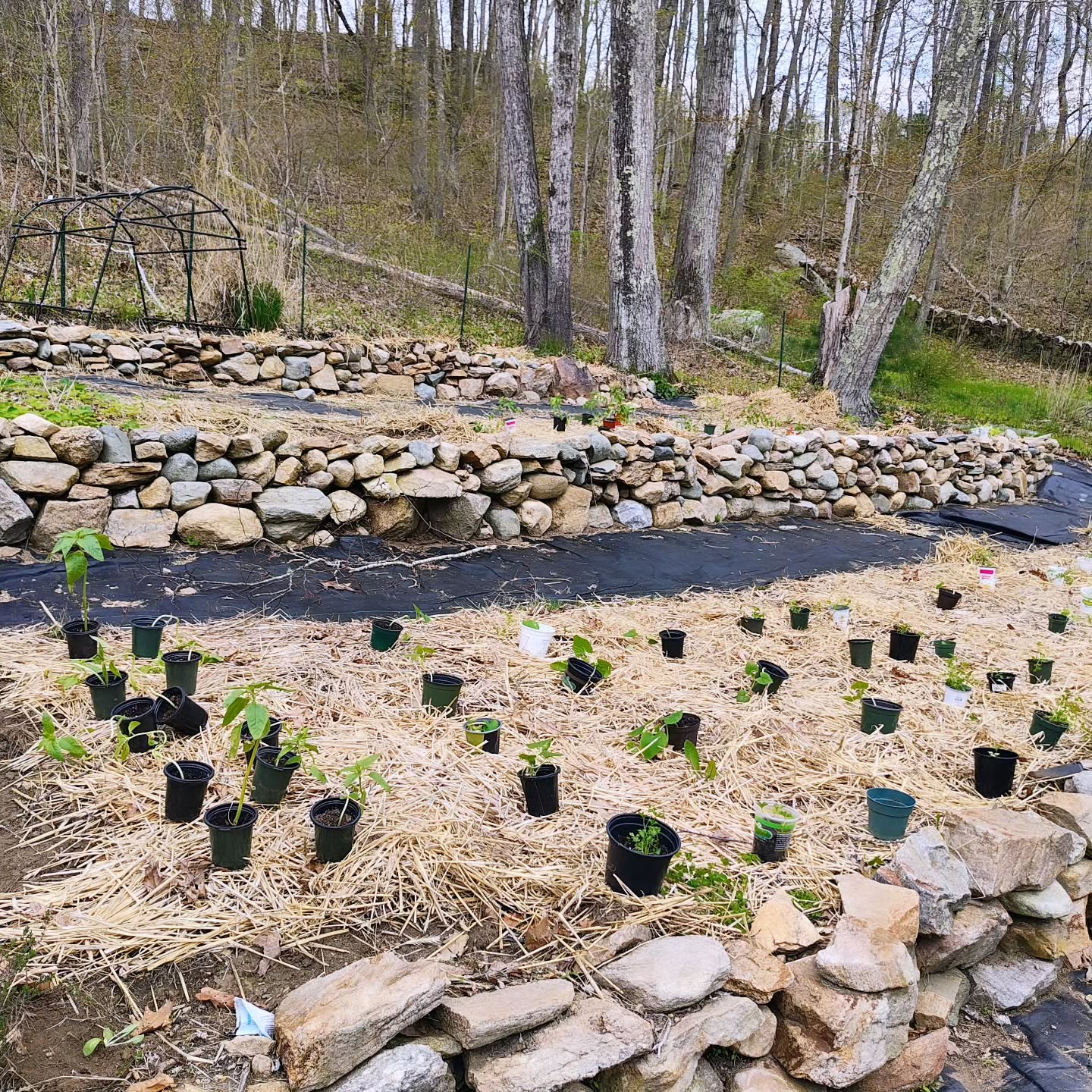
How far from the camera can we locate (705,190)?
476 inches

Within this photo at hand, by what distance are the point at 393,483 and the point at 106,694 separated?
7.51 feet

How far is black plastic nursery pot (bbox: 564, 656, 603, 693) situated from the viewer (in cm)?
294

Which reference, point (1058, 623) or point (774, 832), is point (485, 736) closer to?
point (774, 832)

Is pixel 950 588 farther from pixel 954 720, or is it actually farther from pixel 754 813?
pixel 754 813

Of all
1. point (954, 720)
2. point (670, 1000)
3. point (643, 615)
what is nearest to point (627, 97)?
point (643, 615)

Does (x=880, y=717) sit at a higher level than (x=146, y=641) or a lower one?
lower

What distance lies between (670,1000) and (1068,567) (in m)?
5.19

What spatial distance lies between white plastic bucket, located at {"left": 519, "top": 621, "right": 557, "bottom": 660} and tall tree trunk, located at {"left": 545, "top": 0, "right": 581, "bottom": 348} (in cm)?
834

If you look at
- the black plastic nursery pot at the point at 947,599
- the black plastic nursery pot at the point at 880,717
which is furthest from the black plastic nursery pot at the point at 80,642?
the black plastic nursery pot at the point at 947,599

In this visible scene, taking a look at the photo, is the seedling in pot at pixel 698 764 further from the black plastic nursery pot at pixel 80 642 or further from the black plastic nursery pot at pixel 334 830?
the black plastic nursery pot at pixel 80 642

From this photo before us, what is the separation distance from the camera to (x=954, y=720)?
300 centimetres

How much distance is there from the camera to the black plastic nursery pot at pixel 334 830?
6.14 ft

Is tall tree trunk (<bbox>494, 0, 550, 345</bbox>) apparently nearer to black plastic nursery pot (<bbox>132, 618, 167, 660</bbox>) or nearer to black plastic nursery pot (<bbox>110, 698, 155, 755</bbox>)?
black plastic nursery pot (<bbox>132, 618, 167, 660</bbox>)

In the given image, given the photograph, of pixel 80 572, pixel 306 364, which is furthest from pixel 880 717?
pixel 306 364
